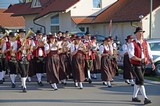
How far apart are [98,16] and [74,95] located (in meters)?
28.0

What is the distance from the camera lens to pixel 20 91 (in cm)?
1296

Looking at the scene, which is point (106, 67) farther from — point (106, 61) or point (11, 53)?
point (11, 53)

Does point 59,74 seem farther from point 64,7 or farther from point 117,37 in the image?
point 64,7

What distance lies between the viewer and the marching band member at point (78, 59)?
13.6 m

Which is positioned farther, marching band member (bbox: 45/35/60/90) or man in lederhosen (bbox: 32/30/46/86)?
man in lederhosen (bbox: 32/30/46/86)

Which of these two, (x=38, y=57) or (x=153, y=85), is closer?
(x=153, y=85)

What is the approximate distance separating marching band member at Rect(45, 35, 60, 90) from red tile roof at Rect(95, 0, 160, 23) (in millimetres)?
19656

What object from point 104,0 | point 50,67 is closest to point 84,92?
point 50,67

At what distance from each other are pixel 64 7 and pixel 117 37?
20.9ft

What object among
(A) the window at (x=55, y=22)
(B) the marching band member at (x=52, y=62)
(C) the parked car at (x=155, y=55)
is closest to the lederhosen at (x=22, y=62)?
(B) the marching band member at (x=52, y=62)

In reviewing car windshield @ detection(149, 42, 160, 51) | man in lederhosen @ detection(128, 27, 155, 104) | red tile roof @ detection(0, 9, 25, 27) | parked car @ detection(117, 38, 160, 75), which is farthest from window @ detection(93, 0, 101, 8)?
man in lederhosen @ detection(128, 27, 155, 104)

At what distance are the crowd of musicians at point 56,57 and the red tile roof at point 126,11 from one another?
18.3m

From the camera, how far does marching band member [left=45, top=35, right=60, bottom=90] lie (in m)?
13.2

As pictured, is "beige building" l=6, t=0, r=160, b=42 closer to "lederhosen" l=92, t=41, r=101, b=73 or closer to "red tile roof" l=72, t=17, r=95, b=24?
"red tile roof" l=72, t=17, r=95, b=24
